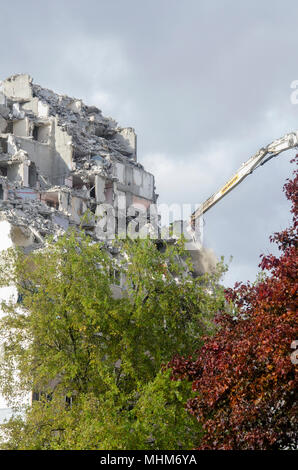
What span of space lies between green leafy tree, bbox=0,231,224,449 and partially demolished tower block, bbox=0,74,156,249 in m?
38.8

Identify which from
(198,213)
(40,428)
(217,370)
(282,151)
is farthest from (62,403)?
(198,213)

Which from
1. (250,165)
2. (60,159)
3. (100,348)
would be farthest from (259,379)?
(60,159)

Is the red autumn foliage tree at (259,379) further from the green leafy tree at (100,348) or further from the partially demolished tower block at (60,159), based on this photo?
the partially demolished tower block at (60,159)

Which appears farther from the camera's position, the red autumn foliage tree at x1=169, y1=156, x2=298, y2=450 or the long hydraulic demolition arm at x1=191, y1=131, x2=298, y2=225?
the long hydraulic demolition arm at x1=191, y1=131, x2=298, y2=225

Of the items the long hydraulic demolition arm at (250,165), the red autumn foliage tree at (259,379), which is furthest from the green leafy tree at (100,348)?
the long hydraulic demolition arm at (250,165)

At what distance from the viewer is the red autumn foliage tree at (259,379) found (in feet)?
59.8

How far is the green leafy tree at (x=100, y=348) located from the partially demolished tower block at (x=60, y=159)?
3878cm

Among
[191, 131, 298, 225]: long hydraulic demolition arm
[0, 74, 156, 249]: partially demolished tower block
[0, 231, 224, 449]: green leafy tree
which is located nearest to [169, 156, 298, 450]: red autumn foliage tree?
[0, 231, 224, 449]: green leafy tree

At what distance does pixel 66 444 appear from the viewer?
21.6 m

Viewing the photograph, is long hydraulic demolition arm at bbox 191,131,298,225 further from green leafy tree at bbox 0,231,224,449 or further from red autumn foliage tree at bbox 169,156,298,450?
red autumn foliage tree at bbox 169,156,298,450

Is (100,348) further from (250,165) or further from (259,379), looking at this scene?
(250,165)

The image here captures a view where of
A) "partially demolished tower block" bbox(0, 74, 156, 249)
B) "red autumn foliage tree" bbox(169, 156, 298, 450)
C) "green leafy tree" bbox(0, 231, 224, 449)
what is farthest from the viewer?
"partially demolished tower block" bbox(0, 74, 156, 249)

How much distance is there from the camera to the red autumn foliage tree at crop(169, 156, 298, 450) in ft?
59.8

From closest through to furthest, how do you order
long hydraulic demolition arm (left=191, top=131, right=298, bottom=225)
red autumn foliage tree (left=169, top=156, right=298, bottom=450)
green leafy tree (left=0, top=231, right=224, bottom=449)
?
red autumn foliage tree (left=169, top=156, right=298, bottom=450), green leafy tree (left=0, top=231, right=224, bottom=449), long hydraulic demolition arm (left=191, top=131, right=298, bottom=225)
